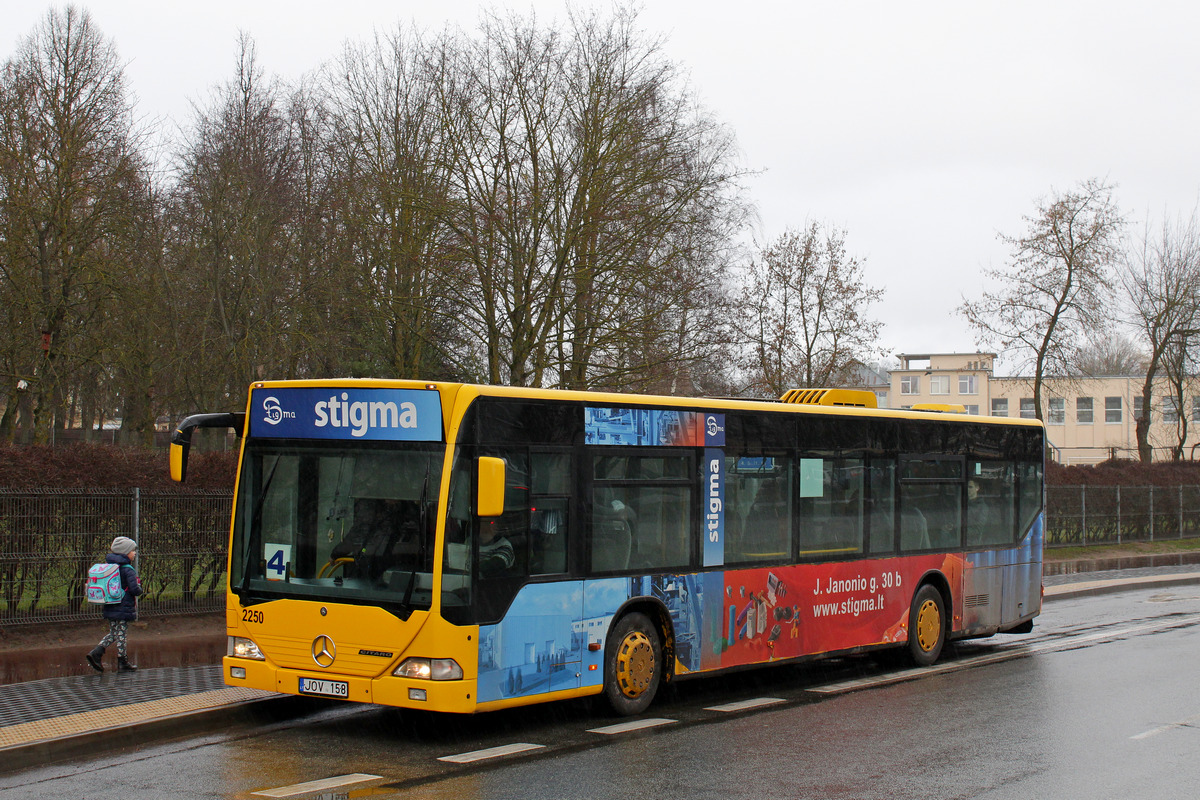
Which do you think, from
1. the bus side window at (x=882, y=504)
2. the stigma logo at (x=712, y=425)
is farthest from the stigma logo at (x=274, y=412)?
the bus side window at (x=882, y=504)

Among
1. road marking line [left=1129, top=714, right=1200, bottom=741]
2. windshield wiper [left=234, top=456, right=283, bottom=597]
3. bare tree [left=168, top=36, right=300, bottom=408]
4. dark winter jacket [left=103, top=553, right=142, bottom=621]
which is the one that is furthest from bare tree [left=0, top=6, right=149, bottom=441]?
road marking line [left=1129, top=714, right=1200, bottom=741]

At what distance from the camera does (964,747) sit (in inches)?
344

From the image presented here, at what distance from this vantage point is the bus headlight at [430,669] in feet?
27.4

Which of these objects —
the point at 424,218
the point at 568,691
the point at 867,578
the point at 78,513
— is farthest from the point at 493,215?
the point at 568,691

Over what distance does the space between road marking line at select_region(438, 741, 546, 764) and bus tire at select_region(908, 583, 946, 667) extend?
5.83 meters

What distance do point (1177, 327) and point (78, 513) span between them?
135ft

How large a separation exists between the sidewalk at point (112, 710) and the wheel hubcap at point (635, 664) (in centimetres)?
285

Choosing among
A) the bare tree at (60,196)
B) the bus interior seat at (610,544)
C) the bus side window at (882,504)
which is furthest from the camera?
the bare tree at (60,196)

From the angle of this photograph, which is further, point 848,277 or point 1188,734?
point 848,277

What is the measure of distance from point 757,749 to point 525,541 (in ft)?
7.54

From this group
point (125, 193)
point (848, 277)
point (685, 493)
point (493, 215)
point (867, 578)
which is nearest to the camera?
point (685, 493)

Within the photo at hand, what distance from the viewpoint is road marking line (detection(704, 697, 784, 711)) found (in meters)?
10.6

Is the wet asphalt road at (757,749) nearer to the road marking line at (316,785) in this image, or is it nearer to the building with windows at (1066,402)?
the road marking line at (316,785)

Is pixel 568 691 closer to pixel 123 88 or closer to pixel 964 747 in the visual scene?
pixel 964 747
